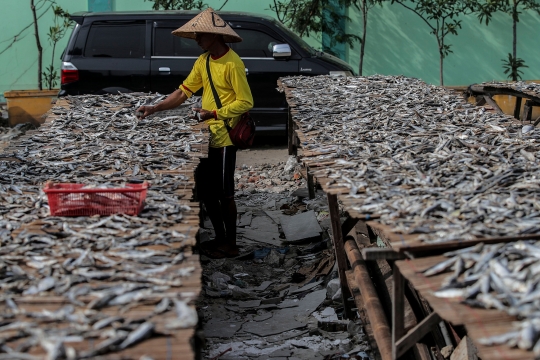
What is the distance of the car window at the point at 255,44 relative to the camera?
33.3ft

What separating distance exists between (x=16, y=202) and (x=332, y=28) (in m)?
9.61

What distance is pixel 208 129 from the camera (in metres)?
5.90

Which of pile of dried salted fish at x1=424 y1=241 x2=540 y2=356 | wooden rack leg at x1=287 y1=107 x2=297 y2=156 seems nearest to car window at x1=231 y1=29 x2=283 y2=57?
wooden rack leg at x1=287 y1=107 x2=297 y2=156

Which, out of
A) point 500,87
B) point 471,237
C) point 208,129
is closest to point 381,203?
point 471,237

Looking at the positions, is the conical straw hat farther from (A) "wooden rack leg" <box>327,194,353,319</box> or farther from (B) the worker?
(A) "wooden rack leg" <box>327,194,353,319</box>

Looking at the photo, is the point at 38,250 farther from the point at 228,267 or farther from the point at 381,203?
the point at 228,267

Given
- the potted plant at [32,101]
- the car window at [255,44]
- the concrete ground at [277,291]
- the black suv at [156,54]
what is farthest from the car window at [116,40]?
the concrete ground at [277,291]

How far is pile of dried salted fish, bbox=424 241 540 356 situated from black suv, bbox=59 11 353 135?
23.8ft

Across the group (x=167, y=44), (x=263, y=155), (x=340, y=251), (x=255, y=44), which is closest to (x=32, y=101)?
(x=167, y=44)

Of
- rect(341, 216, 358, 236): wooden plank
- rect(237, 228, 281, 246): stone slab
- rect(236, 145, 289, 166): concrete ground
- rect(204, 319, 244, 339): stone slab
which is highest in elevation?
rect(341, 216, 358, 236): wooden plank

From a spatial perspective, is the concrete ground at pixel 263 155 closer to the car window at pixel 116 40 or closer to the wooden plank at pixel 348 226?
the car window at pixel 116 40

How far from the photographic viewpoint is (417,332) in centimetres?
308

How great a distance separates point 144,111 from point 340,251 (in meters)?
2.28

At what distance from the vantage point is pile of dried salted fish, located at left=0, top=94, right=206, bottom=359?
7.86ft
